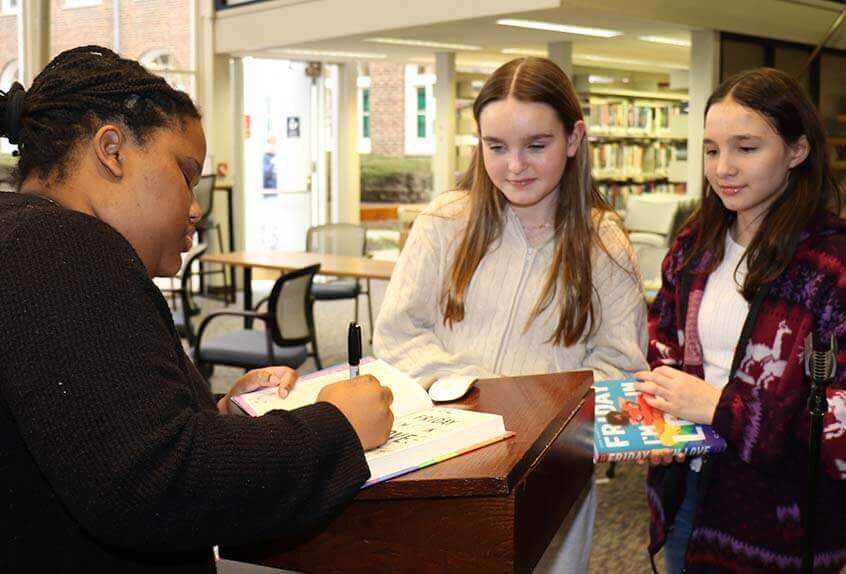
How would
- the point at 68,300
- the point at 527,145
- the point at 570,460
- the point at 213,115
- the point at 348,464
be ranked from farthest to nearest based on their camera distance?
the point at 213,115, the point at 527,145, the point at 570,460, the point at 348,464, the point at 68,300

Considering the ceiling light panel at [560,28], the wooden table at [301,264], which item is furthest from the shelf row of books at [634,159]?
the wooden table at [301,264]

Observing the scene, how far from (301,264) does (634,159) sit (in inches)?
281

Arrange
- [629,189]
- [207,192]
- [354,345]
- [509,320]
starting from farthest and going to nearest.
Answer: [629,189], [207,192], [509,320], [354,345]

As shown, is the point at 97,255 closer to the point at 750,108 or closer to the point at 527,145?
the point at 527,145

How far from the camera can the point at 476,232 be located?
216 cm

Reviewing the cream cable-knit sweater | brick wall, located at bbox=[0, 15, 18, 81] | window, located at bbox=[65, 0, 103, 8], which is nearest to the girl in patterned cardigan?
the cream cable-knit sweater

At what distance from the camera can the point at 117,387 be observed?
39.1 inches

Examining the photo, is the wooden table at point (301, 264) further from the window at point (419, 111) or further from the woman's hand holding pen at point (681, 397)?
the window at point (419, 111)

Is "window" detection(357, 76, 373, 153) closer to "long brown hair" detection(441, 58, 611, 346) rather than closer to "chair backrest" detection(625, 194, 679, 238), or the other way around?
"chair backrest" detection(625, 194, 679, 238)

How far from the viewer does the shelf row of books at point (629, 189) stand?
13.4 metres

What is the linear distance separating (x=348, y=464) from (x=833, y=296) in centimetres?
120

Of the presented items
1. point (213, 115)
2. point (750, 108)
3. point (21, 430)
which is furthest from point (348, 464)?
point (213, 115)

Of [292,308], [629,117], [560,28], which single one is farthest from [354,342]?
[629,117]

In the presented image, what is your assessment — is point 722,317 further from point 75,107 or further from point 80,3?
point 80,3
